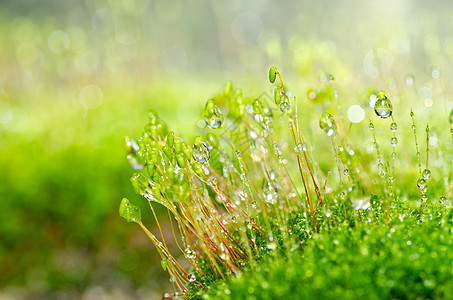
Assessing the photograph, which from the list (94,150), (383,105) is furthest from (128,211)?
→ (94,150)

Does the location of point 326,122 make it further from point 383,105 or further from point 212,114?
point 212,114

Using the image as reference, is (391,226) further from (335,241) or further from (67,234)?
(67,234)

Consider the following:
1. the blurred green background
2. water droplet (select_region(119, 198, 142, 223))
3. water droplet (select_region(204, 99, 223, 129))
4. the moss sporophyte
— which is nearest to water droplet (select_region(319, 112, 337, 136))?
the moss sporophyte

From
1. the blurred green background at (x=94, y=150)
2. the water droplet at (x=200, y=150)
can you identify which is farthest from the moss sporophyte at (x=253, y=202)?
the blurred green background at (x=94, y=150)

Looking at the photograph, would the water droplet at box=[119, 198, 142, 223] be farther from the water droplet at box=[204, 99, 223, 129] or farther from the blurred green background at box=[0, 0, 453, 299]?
the blurred green background at box=[0, 0, 453, 299]

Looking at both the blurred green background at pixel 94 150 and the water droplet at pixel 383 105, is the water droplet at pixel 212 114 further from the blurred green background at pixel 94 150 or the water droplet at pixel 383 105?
the blurred green background at pixel 94 150

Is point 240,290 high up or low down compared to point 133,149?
down

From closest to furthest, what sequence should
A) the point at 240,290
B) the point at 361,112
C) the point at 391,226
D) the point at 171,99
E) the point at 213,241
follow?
1. the point at 240,290
2. the point at 391,226
3. the point at 213,241
4. the point at 361,112
5. the point at 171,99

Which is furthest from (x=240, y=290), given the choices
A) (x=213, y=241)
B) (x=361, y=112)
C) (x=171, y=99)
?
(x=171, y=99)
